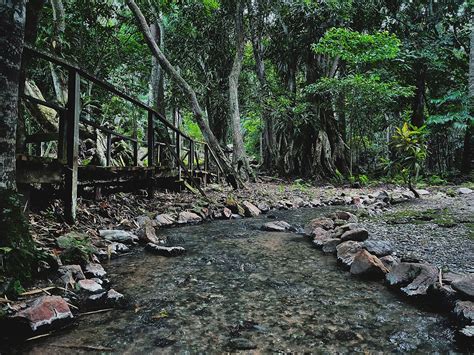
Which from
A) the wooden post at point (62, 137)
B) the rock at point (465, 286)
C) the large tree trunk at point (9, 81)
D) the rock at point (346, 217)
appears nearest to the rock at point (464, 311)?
the rock at point (465, 286)

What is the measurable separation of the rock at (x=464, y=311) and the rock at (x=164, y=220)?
3.48 metres

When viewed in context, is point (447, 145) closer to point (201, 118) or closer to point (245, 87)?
point (245, 87)

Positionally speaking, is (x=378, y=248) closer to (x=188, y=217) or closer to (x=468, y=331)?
(x=468, y=331)

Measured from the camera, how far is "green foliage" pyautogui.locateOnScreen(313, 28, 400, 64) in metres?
10.5

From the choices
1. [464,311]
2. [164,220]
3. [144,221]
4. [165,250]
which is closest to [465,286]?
[464,311]

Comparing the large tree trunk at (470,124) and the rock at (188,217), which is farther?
the large tree trunk at (470,124)

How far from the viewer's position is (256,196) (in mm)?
7676

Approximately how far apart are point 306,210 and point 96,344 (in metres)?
5.43

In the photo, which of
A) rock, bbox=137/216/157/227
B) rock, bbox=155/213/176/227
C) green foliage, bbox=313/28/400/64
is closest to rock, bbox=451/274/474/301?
rock, bbox=137/216/157/227

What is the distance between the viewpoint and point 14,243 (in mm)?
1922

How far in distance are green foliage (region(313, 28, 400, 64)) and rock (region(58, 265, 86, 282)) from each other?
10086 millimetres

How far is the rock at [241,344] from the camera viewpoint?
1604 mm

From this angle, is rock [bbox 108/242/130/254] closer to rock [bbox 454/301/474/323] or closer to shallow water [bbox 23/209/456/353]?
shallow water [bbox 23/209/456/353]

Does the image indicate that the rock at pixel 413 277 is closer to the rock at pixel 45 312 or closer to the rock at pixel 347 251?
the rock at pixel 347 251
